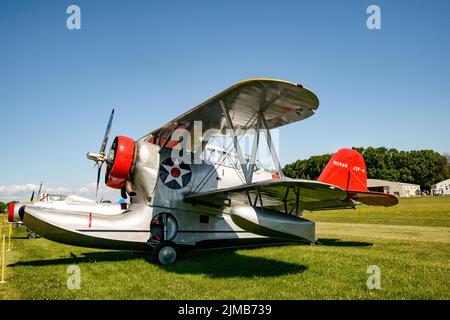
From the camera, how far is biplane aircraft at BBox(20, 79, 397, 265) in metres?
6.93

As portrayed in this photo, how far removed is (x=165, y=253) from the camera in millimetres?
7930

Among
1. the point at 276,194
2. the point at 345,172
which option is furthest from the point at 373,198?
the point at 276,194

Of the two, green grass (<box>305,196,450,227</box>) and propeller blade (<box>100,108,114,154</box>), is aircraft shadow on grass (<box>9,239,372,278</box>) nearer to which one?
propeller blade (<box>100,108,114,154</box>)

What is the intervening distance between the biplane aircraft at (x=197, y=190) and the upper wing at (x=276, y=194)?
3 centimetres

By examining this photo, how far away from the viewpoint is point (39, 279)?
638 centimetres

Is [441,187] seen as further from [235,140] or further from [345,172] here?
[235,140]

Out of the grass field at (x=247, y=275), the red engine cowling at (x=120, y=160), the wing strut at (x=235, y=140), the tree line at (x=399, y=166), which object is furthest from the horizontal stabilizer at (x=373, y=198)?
the tree line at (x=399, y=166)

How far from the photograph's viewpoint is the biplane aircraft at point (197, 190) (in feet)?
22.7

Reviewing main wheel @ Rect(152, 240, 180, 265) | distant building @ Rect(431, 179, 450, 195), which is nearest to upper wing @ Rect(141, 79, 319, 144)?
main wheel @ Rect(152, 240, 180, 265)

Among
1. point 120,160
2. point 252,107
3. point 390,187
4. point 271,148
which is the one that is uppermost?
point 252,107

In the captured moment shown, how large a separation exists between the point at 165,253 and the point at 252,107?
4008 mm

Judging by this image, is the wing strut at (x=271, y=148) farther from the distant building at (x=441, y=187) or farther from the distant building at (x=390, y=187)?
the distant building at (x=441, y=187)
